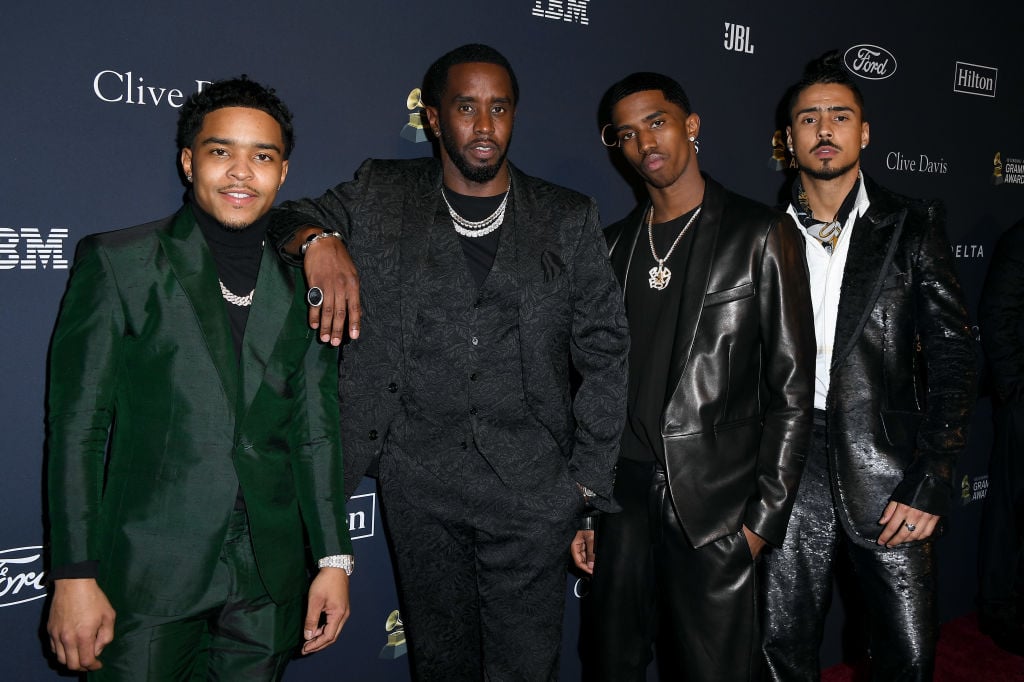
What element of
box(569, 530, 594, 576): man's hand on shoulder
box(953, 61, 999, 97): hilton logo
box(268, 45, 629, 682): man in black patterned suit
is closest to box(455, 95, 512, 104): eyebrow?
box(268, 45, 629, 682): man in black patterned suit

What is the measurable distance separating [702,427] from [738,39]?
1.93m

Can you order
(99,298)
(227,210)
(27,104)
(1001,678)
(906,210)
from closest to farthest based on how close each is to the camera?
(99,298) → (227,210) → (27,104) → (906,210) → (1001,678)

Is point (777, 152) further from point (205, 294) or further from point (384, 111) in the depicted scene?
point (205, 294)

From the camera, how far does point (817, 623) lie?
257 centimetres

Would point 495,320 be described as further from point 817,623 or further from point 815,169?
point 817,623

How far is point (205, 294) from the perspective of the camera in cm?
173

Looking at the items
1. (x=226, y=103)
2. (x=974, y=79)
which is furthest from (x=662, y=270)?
(x=974, y=79)

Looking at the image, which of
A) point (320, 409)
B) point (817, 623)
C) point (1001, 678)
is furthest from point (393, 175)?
point (1001, 678)

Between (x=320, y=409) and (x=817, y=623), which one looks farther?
(x=817, y=623)

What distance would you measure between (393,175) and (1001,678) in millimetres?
3453

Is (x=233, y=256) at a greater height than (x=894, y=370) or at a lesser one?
greater

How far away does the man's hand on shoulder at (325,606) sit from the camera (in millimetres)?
1856

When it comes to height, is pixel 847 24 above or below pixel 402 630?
above

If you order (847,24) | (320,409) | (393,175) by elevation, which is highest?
(847,24)
